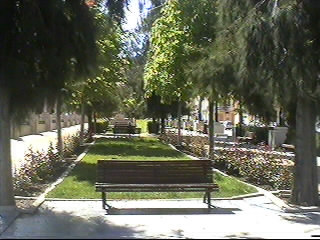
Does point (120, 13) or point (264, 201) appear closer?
point (120, 13)

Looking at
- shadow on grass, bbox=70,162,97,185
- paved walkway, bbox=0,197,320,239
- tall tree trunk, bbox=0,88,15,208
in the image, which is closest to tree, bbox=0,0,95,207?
tall tree trunk, bbox=0,88,15,208

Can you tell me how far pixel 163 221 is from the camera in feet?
28.8

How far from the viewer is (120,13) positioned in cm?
947

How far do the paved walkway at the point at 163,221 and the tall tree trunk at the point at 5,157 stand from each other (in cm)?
61

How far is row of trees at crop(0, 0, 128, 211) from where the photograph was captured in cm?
886

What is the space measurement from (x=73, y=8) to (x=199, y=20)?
34.7 ft

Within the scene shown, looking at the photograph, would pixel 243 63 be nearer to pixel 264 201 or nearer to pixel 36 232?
pixel 264 201

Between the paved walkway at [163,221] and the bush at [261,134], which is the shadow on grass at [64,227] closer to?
the paved walkway at [163,221]

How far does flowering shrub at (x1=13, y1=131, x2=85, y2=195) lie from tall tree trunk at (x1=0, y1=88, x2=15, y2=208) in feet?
5.89

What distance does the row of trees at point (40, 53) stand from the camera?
886 centimetres

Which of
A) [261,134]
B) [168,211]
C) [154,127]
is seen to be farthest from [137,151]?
[154,127]

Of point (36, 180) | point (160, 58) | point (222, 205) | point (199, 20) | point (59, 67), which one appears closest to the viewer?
point (59, 67)

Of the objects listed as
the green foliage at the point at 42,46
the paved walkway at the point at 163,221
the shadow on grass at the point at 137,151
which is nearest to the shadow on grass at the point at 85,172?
the paved walkway at the point at 163,221

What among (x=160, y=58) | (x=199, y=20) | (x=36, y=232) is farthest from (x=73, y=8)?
(x=160, y=58)
